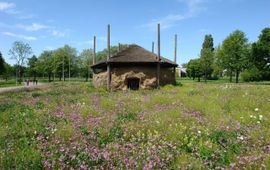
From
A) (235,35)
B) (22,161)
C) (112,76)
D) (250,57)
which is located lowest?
(22,161)

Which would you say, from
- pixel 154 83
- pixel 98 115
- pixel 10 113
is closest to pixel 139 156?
pixel 98 115

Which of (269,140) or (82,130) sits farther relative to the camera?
(82,130)

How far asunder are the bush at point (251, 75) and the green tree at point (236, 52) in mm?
2468

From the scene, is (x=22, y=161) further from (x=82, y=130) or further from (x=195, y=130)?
(x=195, y=130)

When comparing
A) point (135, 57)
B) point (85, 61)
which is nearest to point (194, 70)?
point (85, 61)

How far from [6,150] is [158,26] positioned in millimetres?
25101

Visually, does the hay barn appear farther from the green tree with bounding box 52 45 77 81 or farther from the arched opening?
the green tree with bounding box 52 45 77 81

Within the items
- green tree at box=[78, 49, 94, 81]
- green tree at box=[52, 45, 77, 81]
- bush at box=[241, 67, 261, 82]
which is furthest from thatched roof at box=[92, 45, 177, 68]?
green tree at box=[78, 49, 94, 81]

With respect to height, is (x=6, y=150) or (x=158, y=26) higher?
(x=158, y=26)

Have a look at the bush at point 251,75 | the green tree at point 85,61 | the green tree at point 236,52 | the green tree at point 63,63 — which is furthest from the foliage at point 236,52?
the green tree at point 63,63

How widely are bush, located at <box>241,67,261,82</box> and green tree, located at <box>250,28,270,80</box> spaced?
24.7 inches

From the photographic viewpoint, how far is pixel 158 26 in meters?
29.2

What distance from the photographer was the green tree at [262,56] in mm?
56906

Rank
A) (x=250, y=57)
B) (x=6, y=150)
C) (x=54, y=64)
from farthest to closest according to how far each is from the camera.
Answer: (x=54, y=64) < (x=250, y=57) < (x=6, y=150)
